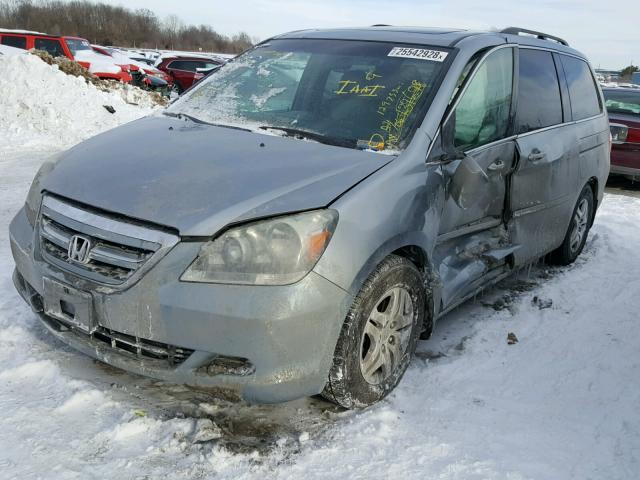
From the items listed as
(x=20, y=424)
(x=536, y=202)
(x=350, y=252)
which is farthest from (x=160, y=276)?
(x=536, y=202)

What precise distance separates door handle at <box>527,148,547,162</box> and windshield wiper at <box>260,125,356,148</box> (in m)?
1.48

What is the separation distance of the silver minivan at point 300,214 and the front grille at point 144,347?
0.01m

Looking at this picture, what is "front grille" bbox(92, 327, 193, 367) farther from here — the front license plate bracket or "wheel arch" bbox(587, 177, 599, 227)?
"wheel arch" bbox(587, 177, 599, 227)

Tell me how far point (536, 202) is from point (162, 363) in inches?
112

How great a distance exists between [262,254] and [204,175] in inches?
22.1

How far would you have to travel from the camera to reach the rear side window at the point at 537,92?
4.15 meters

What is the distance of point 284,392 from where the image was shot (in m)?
2.57

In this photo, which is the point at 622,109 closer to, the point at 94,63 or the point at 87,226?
the point at 87,226

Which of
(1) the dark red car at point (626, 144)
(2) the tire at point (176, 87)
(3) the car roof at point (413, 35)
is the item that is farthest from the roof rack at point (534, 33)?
(2) the tire at point (176, 87)

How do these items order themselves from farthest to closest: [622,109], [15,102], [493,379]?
1. [15,102]
2. [622,109]
3. [493,379]

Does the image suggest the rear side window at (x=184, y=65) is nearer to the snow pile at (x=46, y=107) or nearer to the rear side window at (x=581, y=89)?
the snow pile at (x=46, y=107)

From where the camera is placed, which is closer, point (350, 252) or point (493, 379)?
point (350, 252)

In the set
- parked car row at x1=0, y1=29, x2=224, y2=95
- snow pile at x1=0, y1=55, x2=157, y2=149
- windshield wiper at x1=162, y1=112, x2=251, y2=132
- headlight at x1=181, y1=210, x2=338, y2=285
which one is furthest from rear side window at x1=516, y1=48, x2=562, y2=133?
parked car row at x1=0, y1=29, x2=224, y2=95

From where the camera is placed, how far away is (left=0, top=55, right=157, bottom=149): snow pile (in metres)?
10.3
